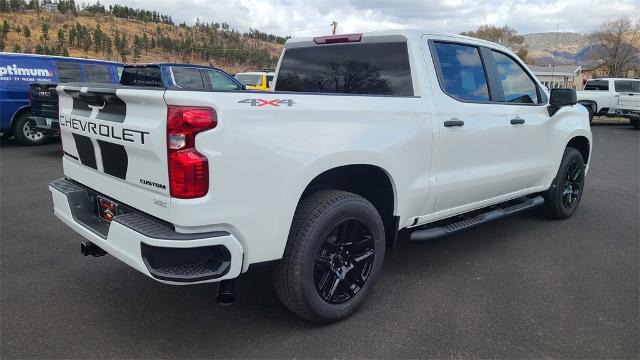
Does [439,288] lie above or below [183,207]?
below

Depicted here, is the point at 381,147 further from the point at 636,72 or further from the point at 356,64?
the point at 636,72

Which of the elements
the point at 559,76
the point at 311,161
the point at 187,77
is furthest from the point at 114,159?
the point at 559,76

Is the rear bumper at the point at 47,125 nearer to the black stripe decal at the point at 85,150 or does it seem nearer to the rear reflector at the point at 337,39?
the black stripe decal at the point at 85,150

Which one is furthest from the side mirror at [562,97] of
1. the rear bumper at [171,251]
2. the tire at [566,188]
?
the rear bumper at [171,251]

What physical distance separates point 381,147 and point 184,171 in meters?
1.34

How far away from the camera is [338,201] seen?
291 cm

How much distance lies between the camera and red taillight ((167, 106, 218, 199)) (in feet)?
7.47

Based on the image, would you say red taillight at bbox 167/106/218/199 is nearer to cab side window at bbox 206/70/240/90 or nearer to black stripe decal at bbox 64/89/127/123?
black stripe decal at bbox 64/89/127/123

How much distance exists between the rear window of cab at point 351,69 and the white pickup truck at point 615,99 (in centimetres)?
1787

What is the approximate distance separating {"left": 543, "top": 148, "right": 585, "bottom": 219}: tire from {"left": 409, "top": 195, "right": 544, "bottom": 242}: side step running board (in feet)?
0.96

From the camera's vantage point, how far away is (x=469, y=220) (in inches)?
159

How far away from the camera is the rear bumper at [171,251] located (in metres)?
2.34

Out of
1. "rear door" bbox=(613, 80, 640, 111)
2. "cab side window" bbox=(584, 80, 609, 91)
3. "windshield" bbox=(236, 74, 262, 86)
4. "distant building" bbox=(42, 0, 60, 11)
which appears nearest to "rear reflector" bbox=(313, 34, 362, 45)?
"windshield" bbox=(236, 74, 262, 86)

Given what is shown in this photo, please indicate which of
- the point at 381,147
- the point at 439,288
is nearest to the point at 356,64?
the point at 381,147
